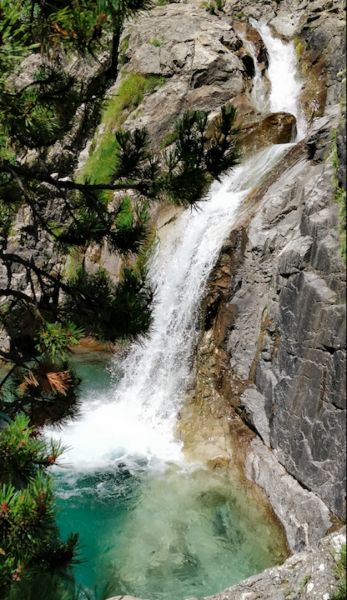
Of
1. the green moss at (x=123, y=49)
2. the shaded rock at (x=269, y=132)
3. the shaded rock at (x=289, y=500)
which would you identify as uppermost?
the green moss at (x=123, y=49)

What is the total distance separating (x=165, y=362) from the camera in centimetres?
1144

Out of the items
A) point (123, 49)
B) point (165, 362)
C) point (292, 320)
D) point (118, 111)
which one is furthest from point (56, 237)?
point (123, 49)

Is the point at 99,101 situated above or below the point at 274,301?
above

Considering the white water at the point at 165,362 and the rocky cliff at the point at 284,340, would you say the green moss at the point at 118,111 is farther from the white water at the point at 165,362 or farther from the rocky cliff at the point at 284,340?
the white water at the point at 165,362

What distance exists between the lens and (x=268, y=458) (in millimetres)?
8172

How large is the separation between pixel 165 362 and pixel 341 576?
7556 millimetres

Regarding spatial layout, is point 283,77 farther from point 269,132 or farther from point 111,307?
point 111,307

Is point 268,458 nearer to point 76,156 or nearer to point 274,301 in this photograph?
point 274,301

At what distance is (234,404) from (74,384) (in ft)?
18.2

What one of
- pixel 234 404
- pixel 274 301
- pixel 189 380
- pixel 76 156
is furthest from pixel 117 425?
pixel 76 156

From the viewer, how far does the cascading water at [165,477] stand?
6.96 metres

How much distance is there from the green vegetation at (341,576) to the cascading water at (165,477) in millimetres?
2377

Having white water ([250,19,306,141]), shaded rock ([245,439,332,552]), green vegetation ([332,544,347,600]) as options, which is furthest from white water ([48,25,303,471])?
green vegetation ([332,544,347,600])

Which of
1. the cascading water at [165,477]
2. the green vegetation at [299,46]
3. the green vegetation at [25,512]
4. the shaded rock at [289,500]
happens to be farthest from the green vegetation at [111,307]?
the green vegetation at [299,46]
